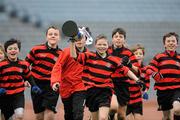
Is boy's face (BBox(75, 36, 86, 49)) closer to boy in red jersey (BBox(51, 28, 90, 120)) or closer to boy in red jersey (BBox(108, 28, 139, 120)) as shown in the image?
boy in red jersey (BBox(51, 28, 90, 120))

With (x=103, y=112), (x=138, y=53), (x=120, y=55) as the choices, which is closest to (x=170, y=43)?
(x=120, y=55)

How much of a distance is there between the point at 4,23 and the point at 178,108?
14.1 meters

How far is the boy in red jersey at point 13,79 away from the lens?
33.1 feet

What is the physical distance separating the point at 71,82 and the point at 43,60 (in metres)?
1.16

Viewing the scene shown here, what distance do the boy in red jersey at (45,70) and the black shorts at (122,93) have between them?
3.71 feet

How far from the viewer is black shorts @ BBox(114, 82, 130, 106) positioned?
10.9 m

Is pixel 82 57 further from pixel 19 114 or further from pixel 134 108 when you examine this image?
pixel 134 108

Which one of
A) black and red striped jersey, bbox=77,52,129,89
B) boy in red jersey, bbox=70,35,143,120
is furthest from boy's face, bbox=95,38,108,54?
black and red striped jersey, bbox=77,52,129,89

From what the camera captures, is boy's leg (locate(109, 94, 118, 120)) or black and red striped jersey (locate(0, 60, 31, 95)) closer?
black and red striped jersey (locate(0, 60, 31, 95))

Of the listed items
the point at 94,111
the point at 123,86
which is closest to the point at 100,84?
the point at 94,111

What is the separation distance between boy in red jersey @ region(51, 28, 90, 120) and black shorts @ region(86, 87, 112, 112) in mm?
293

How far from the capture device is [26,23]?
23.8m

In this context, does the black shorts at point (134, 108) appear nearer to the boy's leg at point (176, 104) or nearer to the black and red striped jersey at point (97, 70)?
the boy's leg at point (176, 104)

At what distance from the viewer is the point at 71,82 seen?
31.9 ft
